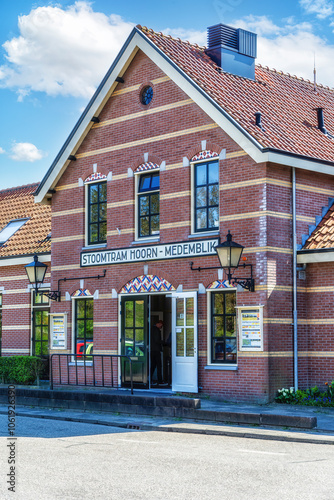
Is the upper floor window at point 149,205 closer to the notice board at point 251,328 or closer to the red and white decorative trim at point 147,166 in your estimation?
the red and white decorative trim at point 147,166

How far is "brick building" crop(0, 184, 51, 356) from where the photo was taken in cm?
2438

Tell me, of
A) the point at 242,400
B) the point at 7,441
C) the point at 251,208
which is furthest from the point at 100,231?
the point at 7,441

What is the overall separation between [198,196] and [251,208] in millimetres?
1815

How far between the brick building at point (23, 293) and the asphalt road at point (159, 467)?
11.3m

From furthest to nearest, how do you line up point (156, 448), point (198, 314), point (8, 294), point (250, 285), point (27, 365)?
point (8, 294) → point (27, 365) → point (198, 314) → point (250, 285) → point (156, 448)

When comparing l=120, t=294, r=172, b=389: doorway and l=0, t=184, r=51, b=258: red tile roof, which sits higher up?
l=0, t=184, r=51, b=258: red tile roof

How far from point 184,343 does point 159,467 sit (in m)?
9.09

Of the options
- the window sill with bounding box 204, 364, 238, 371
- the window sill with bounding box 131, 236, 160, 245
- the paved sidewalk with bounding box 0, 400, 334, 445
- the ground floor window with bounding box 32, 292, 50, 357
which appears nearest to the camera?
the paved sidewalk with bounding box 0, 400, 334, 445

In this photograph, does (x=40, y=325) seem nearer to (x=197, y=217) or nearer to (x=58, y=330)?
(x=58, y=330)

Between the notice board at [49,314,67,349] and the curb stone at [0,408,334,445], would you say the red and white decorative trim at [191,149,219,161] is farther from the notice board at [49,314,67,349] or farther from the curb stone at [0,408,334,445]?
the curb stone at [0,408,334,445]

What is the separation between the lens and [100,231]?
21.0 meters

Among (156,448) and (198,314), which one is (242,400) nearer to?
(198,314)

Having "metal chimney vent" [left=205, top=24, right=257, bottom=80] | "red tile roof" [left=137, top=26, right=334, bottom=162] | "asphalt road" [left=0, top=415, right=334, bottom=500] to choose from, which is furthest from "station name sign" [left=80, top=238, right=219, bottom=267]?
"asphalt road" [left=0, top=415, right=334, bottom=500]

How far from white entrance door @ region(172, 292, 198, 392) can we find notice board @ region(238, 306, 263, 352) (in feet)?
4.70
